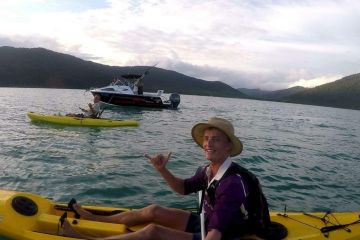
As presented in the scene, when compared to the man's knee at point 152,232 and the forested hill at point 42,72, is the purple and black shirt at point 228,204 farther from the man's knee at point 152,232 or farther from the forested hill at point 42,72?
the forested hill at point 42,72

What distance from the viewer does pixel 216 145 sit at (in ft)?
16.1

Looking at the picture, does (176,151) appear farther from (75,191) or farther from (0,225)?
(0,225)

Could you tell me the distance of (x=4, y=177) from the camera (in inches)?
451

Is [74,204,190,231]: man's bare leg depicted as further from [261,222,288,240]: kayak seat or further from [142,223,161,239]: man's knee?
[261,222,288,240]: kayak seat

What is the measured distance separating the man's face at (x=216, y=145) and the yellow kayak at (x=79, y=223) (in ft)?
4.04

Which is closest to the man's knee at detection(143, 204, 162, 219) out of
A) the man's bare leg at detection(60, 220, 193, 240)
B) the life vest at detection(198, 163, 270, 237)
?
the man's bare leg at detection(60, 220, 193, 240)

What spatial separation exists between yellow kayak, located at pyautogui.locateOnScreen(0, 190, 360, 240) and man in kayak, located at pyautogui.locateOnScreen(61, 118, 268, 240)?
0.83 feet

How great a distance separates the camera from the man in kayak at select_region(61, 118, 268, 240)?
15.1ft

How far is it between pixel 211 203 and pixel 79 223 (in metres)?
2.06

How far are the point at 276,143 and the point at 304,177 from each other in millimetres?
9316

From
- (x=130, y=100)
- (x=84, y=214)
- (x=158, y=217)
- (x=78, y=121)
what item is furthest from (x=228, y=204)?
(x=130, y=100)

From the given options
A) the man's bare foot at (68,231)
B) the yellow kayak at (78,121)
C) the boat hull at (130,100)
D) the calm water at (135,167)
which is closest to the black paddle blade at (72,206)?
the man's bare foot at (68,231)

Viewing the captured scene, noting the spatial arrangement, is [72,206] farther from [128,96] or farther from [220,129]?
[128,96]

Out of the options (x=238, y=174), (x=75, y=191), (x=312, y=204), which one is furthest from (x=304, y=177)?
(x=238, y=174)
